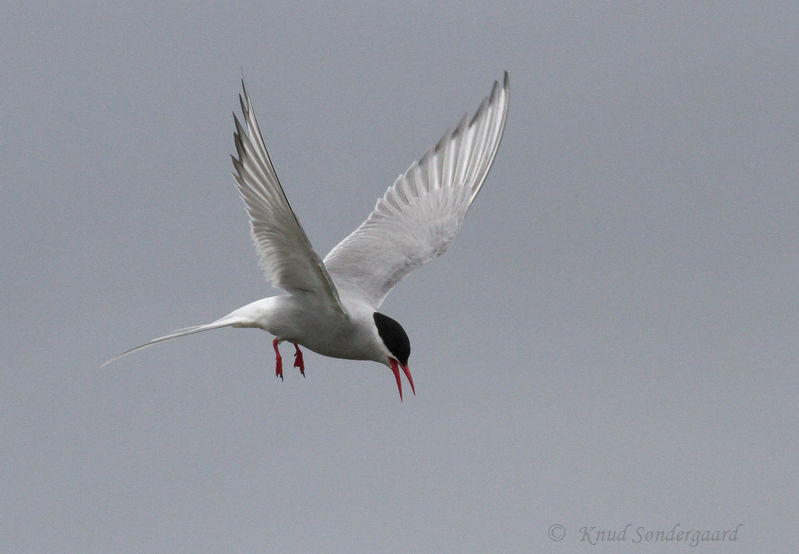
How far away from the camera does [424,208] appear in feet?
36.3

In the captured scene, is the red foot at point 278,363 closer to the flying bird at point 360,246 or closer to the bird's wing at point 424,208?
the flying bird at point 360,246

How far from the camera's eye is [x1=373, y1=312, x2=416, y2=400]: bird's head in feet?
28.2

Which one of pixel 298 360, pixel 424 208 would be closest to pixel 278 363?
pixel 298 360

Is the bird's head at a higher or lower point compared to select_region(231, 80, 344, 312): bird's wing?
lower

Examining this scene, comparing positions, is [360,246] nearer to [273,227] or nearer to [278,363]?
[278,363]

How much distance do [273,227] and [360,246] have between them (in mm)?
2348

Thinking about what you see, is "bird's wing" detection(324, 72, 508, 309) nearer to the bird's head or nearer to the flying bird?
the flying bird

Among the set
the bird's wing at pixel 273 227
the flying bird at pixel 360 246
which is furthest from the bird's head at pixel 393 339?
the bird's wing at pixel 273 227

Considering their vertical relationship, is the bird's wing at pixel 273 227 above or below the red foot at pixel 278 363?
above

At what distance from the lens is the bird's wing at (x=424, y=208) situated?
10008 mm

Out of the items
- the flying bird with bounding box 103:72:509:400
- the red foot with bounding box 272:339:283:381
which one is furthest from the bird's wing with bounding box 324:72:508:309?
the red foot with bounding box 272:339:283:381

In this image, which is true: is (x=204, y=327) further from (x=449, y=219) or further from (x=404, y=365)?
(x=449, y=219)

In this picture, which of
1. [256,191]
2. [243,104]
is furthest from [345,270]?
[243,104]

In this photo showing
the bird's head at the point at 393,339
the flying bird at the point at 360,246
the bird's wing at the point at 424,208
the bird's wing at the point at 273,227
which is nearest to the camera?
the bird's wing at the point at 273,227
